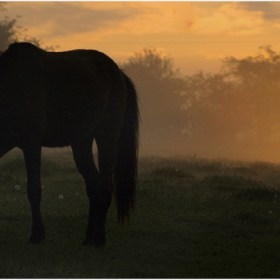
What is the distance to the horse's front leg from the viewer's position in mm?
7230

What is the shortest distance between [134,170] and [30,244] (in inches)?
86.6

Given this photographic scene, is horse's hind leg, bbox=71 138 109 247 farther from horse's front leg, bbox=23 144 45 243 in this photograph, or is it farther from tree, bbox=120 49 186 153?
tree, bbox=120 49 186 153

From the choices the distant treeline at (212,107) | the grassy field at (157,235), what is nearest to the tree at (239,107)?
the distant treeline at (212,107)

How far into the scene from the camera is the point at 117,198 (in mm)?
8844

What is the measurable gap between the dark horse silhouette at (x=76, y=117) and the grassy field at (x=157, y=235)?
562 mm

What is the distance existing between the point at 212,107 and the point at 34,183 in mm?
64162

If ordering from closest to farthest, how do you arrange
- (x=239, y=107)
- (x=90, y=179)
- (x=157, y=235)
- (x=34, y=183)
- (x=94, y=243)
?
(x=34, y=183), (x=94, y=243), (x=90, y=179), (x=157, y=235), (x=239, y=107)

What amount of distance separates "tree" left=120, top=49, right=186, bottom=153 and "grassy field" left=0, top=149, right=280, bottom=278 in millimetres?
57280

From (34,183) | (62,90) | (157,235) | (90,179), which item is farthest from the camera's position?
(157,235)

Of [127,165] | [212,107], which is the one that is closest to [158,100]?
[212,107]

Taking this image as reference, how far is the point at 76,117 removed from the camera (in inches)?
311

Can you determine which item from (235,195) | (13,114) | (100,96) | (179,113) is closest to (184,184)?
(235,195)

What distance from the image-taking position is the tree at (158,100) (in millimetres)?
72938

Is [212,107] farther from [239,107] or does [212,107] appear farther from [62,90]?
[62,90]
